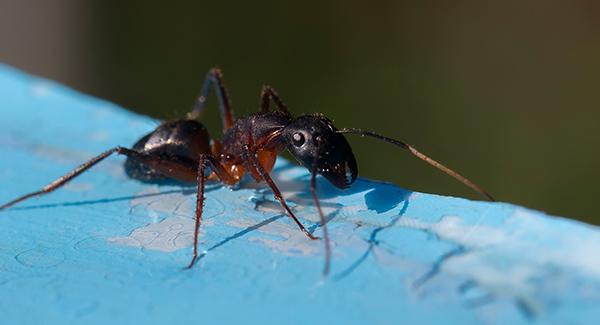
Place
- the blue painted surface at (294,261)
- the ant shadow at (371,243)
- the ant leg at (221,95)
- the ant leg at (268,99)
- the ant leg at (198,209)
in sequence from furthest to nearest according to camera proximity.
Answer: the ant leg at (221,95), the ant leg at (268,99), the ant leg at (198,209), the ant shadow at (371,243), the blue painted surface at (294,261)

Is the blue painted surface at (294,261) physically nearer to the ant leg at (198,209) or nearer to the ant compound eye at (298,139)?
the ant leg at (198,209)

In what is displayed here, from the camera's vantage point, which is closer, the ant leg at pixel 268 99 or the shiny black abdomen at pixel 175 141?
the shiny black abdomen at pixel 175 141

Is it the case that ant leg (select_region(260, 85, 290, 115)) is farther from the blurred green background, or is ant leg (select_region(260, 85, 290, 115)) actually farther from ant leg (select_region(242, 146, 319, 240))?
the blurred green background

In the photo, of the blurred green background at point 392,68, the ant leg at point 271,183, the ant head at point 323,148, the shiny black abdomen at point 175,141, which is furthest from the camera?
the blurred green background at point 392,68

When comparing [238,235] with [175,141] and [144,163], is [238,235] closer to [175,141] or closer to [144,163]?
[144,163]

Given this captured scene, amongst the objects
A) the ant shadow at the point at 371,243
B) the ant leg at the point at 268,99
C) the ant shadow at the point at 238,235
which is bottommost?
the ant shadow at the point at 371,243

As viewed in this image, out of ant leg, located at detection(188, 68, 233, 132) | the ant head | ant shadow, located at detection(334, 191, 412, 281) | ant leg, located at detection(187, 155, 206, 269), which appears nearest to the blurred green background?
ant leg, located at detection(188, 68, 233, 132)

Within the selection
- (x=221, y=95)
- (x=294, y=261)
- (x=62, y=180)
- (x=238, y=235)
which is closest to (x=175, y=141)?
(x=221, y=95)

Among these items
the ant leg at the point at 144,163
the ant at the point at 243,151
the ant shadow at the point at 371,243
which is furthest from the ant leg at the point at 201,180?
the ant shadow at the point at 371,243
